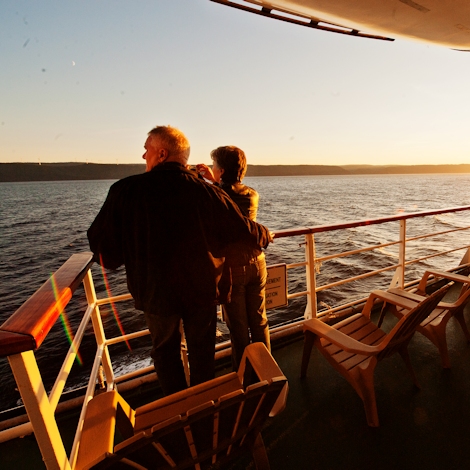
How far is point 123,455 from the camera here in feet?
2.53

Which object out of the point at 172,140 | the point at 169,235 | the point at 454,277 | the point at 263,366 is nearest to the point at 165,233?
the point at 169,235

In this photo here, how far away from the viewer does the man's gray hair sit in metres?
1.38

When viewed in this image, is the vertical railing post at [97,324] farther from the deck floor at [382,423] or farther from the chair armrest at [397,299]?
the chair armrest at [397,299]

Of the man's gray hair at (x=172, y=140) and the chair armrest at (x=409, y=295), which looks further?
A: the chair armrest at (x=409, y=295)

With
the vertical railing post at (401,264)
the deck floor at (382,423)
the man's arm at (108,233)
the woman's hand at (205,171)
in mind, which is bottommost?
the deck floor at (382,423)

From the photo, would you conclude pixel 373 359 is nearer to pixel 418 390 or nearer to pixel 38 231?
pixel 418 390

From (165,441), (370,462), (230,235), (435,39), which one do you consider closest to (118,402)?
(165,441)

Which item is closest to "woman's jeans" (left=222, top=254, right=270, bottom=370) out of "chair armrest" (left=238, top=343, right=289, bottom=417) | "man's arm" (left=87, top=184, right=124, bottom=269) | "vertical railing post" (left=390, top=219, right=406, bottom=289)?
"chair armrest" (left=238, top=343, right=289, bottom=417)

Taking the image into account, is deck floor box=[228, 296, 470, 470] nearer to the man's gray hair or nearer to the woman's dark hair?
the woman's dark hair

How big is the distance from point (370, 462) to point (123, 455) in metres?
1.38

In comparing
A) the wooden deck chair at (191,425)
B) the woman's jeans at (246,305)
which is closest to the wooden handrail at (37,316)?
the wooden deck chair at (191,425)

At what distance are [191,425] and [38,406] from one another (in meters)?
0.45

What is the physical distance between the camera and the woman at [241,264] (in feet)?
5.53

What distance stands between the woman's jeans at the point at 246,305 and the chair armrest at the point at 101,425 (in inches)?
30.5
